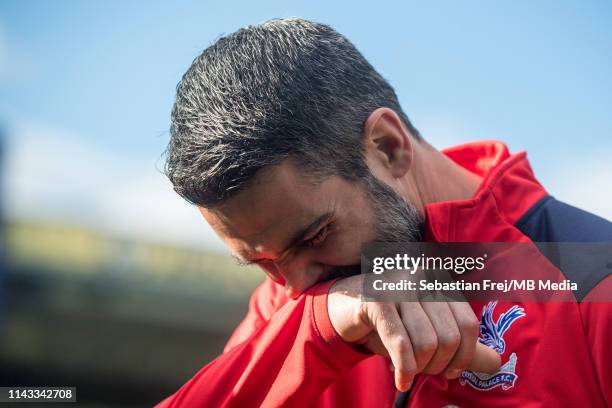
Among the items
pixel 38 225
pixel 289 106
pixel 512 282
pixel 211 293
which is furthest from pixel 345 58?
pixel 38 225

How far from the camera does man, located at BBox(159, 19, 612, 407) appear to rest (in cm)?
195

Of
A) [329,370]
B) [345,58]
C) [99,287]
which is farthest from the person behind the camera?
[99,287]

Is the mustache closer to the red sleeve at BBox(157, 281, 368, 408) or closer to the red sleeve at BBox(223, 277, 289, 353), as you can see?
the red sleeve at BBox(157, 281, 368, 408)

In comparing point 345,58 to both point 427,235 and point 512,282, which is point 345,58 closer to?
point 427,235

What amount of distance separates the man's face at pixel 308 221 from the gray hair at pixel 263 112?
49 millimetres

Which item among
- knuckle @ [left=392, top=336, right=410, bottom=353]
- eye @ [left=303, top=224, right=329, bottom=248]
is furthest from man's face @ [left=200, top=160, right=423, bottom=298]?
knuckle @ [left=392, top=336, right=410, bottom=353]

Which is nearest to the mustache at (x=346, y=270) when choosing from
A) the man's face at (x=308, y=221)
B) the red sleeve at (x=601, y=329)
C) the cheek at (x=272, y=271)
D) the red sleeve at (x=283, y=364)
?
the man's face at (x=308, y=221)

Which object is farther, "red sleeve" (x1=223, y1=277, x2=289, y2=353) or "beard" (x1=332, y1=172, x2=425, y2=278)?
"red sleeve" (x1=223, y1=277, x2=289, y2=353)

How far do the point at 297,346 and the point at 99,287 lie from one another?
1402 cm

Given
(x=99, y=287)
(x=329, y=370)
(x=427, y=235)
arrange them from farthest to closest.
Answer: (x=99, y=287), (x=427, y=235), (x=329, y=370)

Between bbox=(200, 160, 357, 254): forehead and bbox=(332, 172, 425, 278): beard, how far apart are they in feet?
0.27

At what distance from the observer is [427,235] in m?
2.34

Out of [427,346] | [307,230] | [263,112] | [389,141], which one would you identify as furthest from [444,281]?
[263,112]

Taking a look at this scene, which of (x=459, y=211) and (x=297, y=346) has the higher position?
(x=459, y=211)
